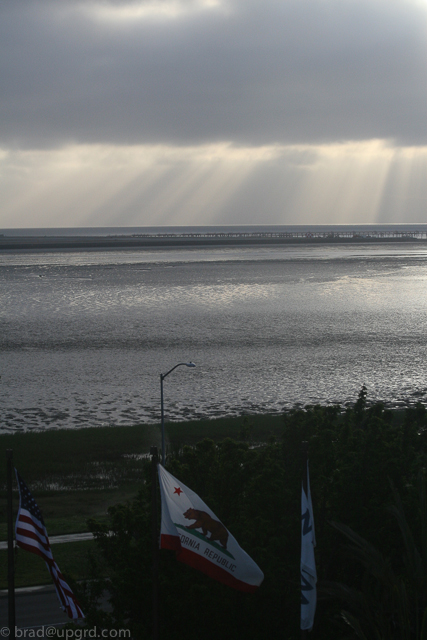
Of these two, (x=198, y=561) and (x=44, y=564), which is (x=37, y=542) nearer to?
(x=198, y=561)

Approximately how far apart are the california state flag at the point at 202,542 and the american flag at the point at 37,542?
254cm

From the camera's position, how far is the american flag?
14.1 meters

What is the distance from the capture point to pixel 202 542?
13508 millimetres

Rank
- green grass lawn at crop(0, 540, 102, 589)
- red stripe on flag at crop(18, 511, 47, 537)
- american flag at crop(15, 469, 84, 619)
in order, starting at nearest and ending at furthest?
1. american flag at crop(15, 469, 84, 619)
2. red stripe on flag at crop(18, 511, 47, 537)
3. green grass lawn at crop(0, 540, 102, 589)

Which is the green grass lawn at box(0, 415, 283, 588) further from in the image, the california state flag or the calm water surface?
the california state flag

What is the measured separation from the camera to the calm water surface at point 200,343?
5091 cm

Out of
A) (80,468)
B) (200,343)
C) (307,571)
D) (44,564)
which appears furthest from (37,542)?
(200,343)

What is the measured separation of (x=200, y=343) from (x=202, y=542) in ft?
187

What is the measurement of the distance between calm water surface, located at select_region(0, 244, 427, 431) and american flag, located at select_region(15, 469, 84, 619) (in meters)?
31.2

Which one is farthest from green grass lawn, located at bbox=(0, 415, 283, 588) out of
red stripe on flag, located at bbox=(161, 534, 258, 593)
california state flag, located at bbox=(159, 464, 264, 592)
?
red stripe on flag, located at bbox=(161, 534, 258, 593)

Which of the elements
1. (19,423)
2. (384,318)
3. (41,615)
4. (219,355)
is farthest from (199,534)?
(384,318)

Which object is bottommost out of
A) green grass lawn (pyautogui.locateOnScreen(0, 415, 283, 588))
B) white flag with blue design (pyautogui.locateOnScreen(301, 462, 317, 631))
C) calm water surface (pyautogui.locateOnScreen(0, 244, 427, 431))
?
green grass lawn (pyautogui.locateOnScreen(0, 415, 283, 588))

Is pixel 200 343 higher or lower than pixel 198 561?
lower

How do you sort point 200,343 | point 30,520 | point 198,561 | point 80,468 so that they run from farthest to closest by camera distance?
point 200,343 → point 80,468 → point 30,520 → point 198,561
